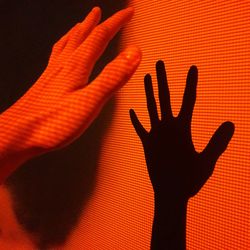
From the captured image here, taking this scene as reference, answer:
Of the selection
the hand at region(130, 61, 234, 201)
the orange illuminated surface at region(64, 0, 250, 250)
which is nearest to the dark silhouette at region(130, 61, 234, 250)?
the hand at region(130, 61, 234, 201)

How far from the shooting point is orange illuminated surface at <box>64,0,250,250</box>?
2.16 feet

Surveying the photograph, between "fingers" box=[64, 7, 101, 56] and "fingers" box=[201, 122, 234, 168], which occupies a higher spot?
"fingers" box=[64, 7, 101, 56]

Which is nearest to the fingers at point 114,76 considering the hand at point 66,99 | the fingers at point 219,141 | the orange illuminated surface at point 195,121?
the hand at point 66,99

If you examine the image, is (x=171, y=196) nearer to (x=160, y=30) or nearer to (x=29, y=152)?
(x=29, y=152)

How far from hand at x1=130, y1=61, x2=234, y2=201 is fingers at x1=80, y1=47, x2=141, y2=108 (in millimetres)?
43

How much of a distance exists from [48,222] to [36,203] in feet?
0.23

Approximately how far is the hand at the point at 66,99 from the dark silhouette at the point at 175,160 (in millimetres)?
57

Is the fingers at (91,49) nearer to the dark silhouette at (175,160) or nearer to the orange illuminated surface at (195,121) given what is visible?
the dark silhouette at (175,160)

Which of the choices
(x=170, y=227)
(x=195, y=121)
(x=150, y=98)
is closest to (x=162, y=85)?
(x=150, y=98)

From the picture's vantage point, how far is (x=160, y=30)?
821 millimetres

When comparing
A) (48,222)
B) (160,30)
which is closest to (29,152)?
(160,30)

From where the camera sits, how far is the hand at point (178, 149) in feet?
1.07

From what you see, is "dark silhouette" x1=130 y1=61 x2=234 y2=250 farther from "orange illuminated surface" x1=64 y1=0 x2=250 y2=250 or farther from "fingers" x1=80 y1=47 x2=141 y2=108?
"orange illuminated surface" x1=64 y1=0 x2=250 y2=250

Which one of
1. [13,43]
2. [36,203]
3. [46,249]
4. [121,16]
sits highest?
[121,16]
